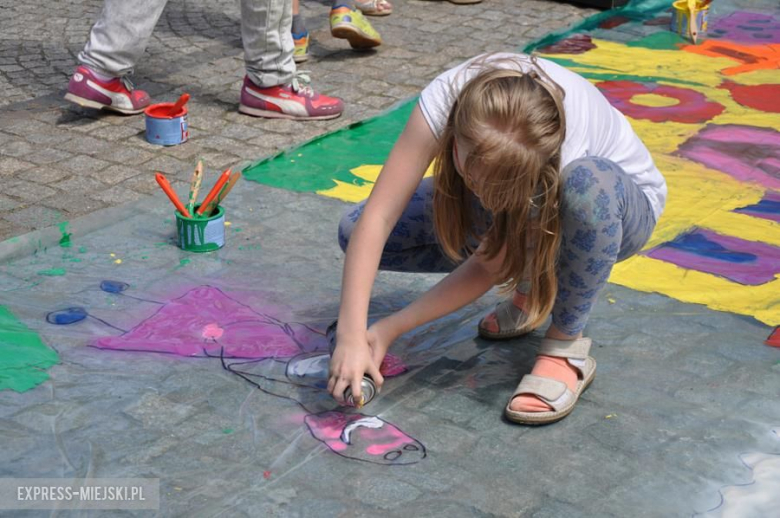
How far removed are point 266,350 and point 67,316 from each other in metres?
0.49

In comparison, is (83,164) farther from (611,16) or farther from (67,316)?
(611,16)

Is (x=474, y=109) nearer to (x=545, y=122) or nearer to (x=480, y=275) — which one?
(x=545, y=122)

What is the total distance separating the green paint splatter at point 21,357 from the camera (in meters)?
2.05

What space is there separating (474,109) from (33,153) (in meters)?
2.08

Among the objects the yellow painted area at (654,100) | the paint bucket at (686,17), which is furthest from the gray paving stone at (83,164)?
the paint bucket at (686,17)

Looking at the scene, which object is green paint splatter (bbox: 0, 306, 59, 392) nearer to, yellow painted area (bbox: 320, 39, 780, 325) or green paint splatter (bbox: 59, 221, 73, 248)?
green paint splatter (bbox: 59, 221, 73, 248)

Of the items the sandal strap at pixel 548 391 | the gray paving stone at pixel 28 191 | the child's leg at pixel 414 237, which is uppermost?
the child's leg at pixel 414 237

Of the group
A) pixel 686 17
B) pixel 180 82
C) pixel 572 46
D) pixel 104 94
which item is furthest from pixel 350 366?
pixel 686 17

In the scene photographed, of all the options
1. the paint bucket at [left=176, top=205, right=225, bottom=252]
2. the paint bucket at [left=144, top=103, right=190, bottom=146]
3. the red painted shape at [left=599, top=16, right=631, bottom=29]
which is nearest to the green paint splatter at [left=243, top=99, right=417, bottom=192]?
the paint bucket at [left=144, top=103, right=190, bottom=146]

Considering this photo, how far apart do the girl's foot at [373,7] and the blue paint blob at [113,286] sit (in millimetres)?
2984

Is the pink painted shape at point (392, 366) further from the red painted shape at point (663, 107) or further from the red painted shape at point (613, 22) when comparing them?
the red painted shape at point (613, 22)

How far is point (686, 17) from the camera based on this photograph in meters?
4.76

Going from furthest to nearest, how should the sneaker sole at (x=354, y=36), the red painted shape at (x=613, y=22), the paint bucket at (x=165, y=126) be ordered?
the red painted shape at (x=613, y=22)
the sneaker sole at (x=354, y=36)
the paint bucket at (x=165, y=126)

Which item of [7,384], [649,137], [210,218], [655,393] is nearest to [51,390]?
[7,384]
